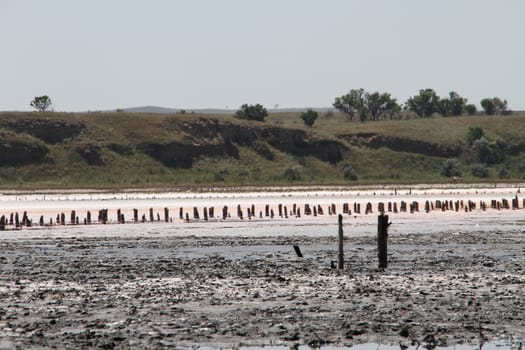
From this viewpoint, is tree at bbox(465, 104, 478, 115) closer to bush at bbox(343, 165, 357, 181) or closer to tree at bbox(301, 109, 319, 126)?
tree at bbox(301, 109, 319, 126)

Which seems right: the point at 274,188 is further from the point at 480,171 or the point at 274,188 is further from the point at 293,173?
the point at 480,171

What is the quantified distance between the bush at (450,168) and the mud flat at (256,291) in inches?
3137

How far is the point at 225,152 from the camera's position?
5320 inches

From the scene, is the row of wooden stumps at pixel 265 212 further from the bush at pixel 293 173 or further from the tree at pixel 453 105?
the tree at pixel 453 105

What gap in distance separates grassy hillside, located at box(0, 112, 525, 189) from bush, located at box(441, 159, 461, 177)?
711mm

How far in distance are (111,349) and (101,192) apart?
75.4 m

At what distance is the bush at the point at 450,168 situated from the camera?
127 m

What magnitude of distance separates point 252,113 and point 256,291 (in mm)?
133598

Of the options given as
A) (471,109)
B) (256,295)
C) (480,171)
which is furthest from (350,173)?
(256,295)

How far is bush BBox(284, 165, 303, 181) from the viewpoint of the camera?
11994 cm

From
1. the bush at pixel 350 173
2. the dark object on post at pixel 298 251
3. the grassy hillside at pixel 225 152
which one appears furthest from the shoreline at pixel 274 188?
the dark object on post at pixel 298 251

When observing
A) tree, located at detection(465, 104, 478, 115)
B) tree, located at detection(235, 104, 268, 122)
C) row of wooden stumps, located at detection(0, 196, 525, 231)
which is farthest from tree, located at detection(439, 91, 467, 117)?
row of wooden stumps, located at detection(0, 196, 525, 231)

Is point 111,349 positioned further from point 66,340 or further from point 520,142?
point 520,142

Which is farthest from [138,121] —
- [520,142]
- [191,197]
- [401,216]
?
[401,216]
